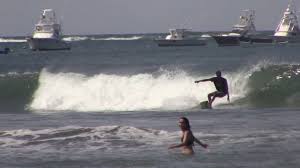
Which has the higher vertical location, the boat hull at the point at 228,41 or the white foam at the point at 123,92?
the boat hull at the point at 228,41

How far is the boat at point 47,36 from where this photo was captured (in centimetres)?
11475

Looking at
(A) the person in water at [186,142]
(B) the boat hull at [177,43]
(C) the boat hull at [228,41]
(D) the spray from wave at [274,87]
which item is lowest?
(A) the person in water at [186,142]

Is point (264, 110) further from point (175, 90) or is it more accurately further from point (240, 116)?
point (175, 90)

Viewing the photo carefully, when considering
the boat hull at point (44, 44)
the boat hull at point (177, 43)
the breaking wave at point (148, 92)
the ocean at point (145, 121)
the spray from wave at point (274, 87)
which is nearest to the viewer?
the ocean at point (145, 121)

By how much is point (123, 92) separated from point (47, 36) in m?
83.1

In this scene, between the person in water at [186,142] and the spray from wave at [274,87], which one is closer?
the person in water at [186,142]

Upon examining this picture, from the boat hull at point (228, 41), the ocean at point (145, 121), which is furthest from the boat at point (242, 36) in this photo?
the ocean at point (145, 121)

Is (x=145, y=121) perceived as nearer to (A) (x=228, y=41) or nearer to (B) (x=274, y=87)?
(B) (x=274, y=87)

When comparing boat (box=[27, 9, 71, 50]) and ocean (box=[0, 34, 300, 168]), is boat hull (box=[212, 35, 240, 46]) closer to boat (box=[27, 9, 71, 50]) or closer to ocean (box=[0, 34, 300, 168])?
boat (box=[27, 9, 71, 50])

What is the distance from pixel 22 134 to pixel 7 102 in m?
17.9

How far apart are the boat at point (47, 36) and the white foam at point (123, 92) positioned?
75.1 m

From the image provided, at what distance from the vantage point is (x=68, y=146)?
19.0 meters

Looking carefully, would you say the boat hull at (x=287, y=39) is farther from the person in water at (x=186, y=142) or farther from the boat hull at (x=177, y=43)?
the person in water at (x=186, y=142)

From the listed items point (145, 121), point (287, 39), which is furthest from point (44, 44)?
point (145, 121)
